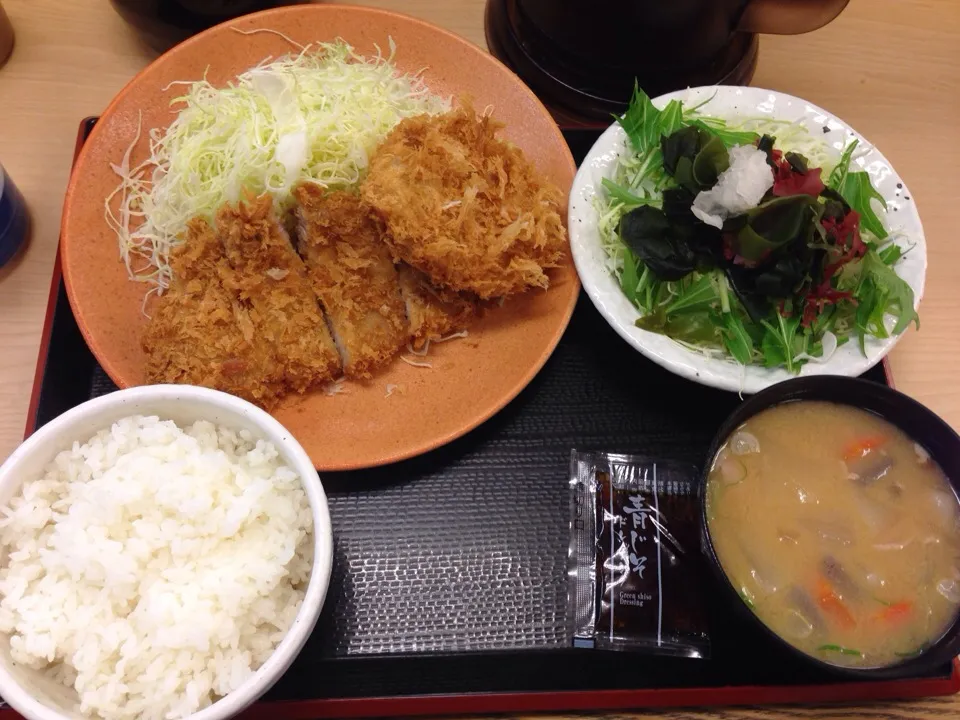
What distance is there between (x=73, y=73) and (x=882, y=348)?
2.53 meters

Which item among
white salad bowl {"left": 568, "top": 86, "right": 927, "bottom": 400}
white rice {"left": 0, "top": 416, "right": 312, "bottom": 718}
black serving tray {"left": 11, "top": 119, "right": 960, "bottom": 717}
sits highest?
white salad bowl {"left": 568, "top": 86, "right": 927, "bottom": 400}

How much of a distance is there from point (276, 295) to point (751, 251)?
1211mm

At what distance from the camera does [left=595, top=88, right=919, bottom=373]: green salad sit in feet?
5.74

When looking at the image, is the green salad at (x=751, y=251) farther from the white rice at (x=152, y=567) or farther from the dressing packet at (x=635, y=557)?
the white rice at (x=152, y=567)

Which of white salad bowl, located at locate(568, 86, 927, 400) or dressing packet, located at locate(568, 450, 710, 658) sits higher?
white salad bowl, located at locate(568, 86, 927, 400)

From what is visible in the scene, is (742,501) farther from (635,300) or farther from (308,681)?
(308,681)

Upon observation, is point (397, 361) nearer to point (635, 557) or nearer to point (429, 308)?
point (429, 308)

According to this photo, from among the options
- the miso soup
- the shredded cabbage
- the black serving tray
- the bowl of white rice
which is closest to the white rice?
the bowl of white rice

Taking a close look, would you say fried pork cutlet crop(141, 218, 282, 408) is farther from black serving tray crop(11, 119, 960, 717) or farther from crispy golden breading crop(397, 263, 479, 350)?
crispy golden breading crop(397, 263, 479, 350)

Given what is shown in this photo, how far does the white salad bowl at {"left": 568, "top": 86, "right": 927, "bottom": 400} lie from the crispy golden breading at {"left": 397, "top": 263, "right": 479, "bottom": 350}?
333 millimetres

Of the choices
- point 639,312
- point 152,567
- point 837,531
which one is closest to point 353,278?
point 639,312

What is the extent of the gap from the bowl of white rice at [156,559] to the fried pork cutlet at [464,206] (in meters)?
0.63

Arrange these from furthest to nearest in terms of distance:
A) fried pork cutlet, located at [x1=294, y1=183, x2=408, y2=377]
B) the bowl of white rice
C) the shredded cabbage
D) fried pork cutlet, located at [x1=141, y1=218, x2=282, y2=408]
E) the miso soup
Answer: the shredded cabbage, fried pork cutlet, located at [x1=294, y1=183, x2=408, y2=377], fried pork cutlet, located at [x1=141, y1=218, x2=282, y2=408], the miso soup, the bowl of white rice

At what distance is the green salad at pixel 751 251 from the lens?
175cm
